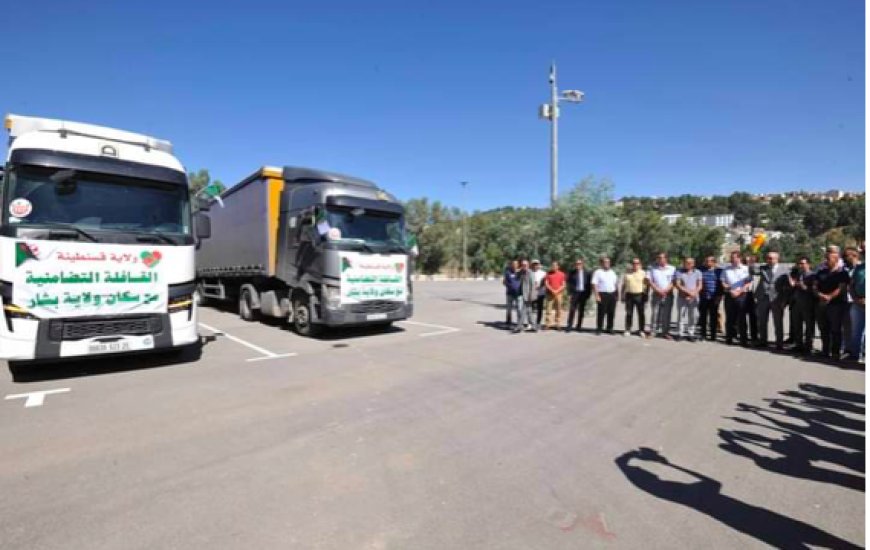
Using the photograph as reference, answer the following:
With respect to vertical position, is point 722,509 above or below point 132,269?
below

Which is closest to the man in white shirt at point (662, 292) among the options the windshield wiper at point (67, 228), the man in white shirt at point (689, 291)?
the man in white shirt at point (689, 291)

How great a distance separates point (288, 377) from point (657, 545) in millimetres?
5039

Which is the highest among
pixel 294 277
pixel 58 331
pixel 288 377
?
pixel 294 277

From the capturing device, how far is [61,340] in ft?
19.7

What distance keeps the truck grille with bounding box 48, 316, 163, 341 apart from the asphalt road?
62 cm

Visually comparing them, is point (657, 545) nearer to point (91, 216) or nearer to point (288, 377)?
point (288, 377)

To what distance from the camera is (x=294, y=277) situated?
10.0 metres

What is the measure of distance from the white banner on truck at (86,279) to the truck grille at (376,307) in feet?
11.7

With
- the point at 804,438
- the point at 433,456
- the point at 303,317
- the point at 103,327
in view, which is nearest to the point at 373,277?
the point at 303,317

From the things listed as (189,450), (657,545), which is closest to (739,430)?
(657,545)

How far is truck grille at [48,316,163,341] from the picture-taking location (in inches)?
236

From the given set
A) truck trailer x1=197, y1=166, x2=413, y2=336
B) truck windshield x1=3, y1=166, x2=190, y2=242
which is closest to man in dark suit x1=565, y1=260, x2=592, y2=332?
truck trailer x1=197, y1=166, x2=413, y2=336

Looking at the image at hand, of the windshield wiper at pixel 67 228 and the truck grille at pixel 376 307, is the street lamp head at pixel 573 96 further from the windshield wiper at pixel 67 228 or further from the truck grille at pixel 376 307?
the windshield wiper at pixel 67 228

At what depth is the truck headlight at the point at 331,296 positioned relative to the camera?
29.9ft
